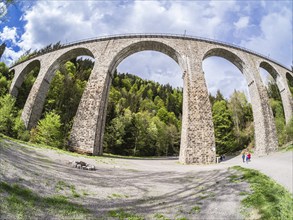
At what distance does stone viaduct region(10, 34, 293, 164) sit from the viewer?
633 inches

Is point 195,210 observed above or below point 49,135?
below

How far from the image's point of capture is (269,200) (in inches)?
205

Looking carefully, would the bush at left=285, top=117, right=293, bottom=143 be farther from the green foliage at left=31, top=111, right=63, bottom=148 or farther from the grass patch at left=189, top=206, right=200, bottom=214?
the green foliage at left=31, top=111, right=63, bottom=148

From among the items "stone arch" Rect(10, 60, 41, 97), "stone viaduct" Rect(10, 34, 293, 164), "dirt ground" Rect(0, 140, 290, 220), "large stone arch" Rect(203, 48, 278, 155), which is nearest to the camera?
"dirt ground" Rect(0, 140, 290, 220)

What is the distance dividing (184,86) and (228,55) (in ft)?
24.3

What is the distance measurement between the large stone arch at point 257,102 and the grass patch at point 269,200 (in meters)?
13.5

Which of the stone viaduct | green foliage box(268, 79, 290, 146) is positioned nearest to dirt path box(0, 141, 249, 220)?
the stone viaduct

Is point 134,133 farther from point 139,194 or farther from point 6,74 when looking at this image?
point 139,194

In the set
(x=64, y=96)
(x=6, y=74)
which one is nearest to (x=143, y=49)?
(x=64, y=96)

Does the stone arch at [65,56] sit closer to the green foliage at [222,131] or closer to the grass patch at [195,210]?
the grass patch at [195,210]

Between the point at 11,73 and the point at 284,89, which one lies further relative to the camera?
the point at 11,73

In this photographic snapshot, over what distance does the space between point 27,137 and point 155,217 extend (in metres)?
16.3

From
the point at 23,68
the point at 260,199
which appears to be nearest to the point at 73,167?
the point at 260,199

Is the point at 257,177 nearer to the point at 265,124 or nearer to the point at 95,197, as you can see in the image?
the point at 95,197
